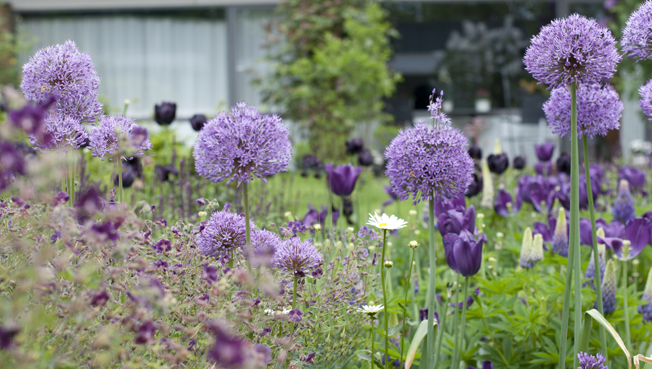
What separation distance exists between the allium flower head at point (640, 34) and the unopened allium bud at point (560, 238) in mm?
809

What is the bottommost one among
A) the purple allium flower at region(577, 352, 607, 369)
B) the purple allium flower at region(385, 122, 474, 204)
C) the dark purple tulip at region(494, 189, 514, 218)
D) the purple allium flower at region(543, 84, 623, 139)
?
the purple allium flower at region(577, 352, 607, 369)

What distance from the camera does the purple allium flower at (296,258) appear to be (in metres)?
1.40

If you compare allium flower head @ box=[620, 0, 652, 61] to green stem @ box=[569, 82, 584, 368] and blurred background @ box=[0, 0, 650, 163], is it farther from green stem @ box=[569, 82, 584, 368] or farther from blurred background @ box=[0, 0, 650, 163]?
blurred background @ box=[0, 0, 650, 163]

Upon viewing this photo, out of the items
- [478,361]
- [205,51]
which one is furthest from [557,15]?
[478,361]

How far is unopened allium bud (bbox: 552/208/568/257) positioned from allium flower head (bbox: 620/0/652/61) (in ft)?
2.65

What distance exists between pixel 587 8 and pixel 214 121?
38.3 ft

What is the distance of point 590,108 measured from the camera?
5.27 feet

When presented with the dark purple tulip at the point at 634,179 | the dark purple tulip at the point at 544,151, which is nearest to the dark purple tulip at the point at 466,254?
the dark purple tulip at the point at 544,151

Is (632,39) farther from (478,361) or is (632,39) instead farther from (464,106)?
(464,106)

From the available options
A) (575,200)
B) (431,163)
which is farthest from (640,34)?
(431,163)

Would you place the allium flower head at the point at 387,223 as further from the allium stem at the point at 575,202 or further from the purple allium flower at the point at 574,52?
the purple allium flower at the point at 574,52

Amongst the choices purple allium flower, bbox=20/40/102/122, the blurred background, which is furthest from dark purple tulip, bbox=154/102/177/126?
the blurred background

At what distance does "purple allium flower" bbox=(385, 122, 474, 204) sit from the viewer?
55.5 inches

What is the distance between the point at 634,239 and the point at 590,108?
708 mm
